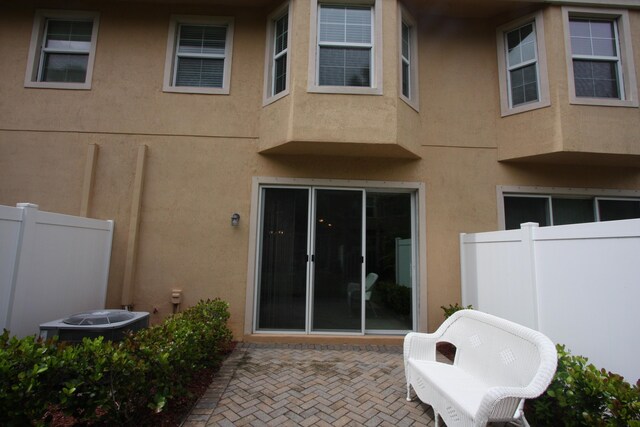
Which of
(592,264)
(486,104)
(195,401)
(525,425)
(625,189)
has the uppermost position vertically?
(486,104)

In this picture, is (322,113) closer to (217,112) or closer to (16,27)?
(217,112)

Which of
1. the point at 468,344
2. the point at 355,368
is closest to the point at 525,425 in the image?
the point at 468,344

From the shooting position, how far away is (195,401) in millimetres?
3225

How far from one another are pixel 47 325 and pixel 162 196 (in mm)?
2561

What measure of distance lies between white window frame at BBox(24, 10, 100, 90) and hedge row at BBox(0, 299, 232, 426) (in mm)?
4902

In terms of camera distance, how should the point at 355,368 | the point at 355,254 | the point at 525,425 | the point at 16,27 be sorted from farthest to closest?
the point at 16,27
the point at 355,254
the point at 355,368
the point at 525,425

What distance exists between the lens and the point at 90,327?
3.40m

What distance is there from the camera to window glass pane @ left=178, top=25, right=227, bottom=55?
19.3ft

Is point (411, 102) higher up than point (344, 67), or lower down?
lower down

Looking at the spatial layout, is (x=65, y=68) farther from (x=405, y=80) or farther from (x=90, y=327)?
(x=405, y=80)

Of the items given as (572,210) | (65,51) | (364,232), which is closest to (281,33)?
(364,232)

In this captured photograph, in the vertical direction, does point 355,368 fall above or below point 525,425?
below

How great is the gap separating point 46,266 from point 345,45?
17.7ft

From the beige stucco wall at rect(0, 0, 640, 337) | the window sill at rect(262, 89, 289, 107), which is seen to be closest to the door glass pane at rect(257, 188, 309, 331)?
the beige stucco wall at rect(0, 0, 640, 337)
